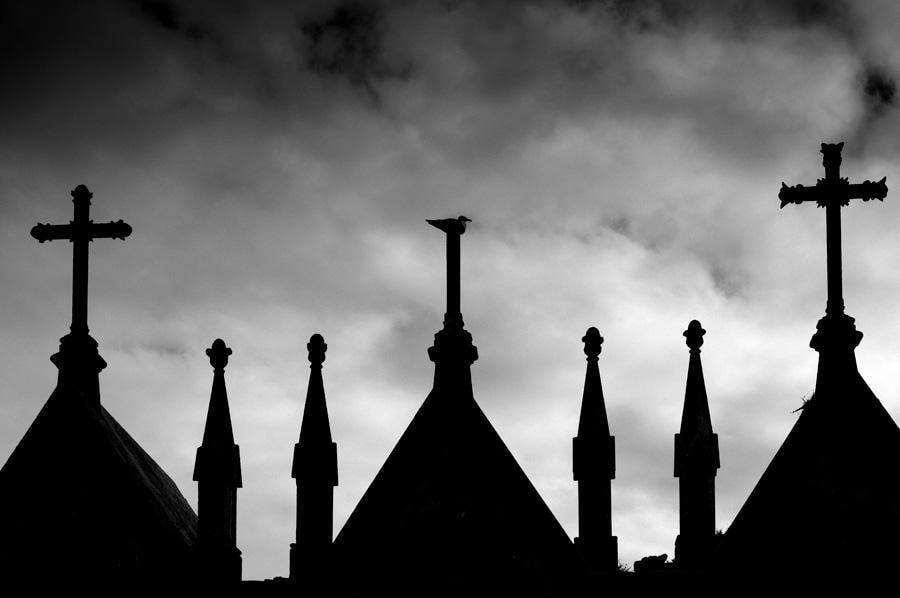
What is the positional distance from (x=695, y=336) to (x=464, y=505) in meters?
4.80

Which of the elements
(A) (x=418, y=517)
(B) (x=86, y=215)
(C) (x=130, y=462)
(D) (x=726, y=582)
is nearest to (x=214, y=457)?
(C) (x=130, y=462)

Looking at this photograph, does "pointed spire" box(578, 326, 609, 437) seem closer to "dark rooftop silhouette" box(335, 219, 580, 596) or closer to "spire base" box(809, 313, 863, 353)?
"dark rooftop silhouette" box(335, 219, 580, 596)

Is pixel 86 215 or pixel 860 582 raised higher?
pixel 86 215

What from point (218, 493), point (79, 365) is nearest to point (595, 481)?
point (218, 493)

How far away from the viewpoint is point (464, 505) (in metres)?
28.0

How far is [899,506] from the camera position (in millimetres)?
27031

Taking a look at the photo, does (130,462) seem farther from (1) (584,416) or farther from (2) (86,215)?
(1) (584,416)

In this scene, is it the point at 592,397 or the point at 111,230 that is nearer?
the point at 592,397

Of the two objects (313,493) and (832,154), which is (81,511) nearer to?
(313,493)

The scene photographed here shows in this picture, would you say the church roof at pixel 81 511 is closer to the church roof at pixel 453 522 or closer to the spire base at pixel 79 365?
the spire base at pixel 79 365

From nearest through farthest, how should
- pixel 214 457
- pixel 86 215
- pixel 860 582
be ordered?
pixel 860 582, pixel 214 457, pixel 86 215

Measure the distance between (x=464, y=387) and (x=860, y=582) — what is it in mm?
6884

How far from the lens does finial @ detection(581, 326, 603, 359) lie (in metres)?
29.3

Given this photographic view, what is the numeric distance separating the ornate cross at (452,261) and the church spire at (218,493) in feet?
13.1
